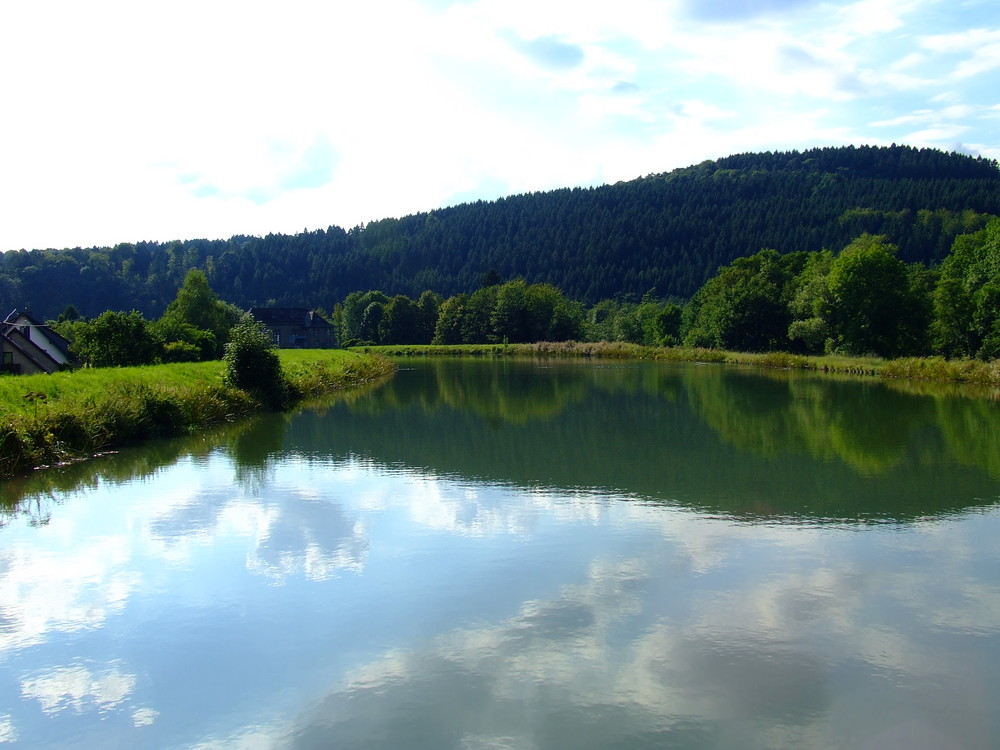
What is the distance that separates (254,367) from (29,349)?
1946 cm

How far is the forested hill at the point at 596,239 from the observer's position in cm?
11800

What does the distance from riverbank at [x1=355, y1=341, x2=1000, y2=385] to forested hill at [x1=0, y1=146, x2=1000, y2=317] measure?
48.0 metres

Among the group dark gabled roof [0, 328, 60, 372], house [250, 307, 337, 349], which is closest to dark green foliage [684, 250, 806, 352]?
dark gabled roof [0, 328, 60, 372]

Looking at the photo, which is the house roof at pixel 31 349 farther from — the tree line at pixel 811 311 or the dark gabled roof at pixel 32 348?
the tree line at pixel 811 311

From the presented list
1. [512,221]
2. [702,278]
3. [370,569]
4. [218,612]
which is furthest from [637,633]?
[512,221]

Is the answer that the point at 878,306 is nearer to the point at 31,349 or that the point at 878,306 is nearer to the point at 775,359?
the point at 775,359

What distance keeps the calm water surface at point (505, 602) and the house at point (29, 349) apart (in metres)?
22.9

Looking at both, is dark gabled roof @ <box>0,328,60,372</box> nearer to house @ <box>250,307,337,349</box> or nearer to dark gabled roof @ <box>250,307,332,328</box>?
house @ <box>250,307,337,349</box>

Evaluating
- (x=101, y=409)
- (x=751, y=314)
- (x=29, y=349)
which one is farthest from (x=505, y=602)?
(x=751, y=314)

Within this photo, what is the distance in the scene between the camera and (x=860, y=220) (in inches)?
4483

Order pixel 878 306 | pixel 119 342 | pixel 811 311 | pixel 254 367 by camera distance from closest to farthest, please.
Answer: pixel 254 367
pixel 119 342
pixel 878 306
pixel 811 311

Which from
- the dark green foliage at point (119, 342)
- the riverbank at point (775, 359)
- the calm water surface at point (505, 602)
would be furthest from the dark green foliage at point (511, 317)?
the calm water surface at point (505, 602)

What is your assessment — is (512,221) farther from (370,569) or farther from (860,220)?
(370,569)

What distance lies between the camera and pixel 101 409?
56.8 feet
